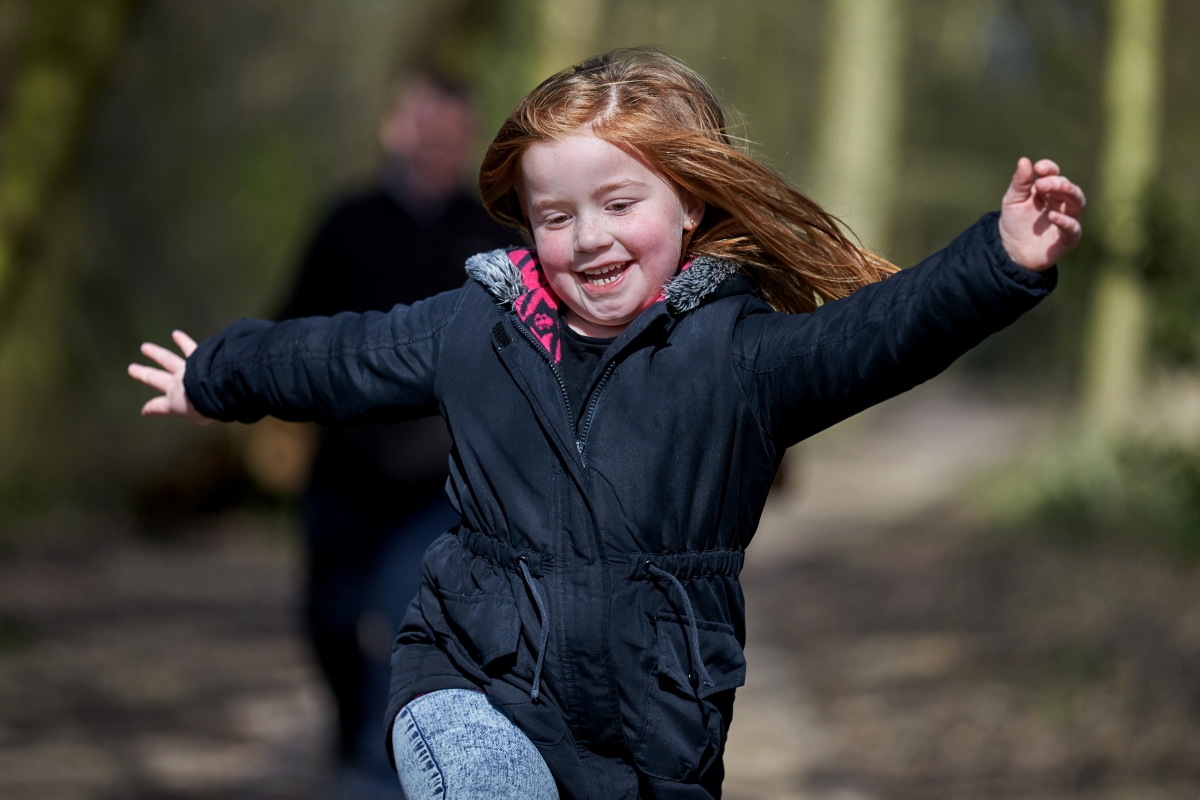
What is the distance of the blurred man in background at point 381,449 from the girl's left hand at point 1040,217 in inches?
121

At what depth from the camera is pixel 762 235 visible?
229cm

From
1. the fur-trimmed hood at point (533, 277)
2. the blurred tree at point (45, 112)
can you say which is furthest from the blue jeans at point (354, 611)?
the fur-trimmed hood at point (533, 277)

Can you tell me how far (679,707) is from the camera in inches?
84.3

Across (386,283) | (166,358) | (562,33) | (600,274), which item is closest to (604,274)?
(600,274)

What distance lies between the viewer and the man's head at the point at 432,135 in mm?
5066

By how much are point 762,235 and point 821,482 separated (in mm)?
13858

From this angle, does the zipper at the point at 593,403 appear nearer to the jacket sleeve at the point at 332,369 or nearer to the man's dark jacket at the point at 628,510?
the man's dark jacket at the point at 628,510

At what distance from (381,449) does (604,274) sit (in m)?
2.86

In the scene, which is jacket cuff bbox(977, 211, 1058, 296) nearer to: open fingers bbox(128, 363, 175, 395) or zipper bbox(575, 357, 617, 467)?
zipper bbox(575, 357, 617, 467)

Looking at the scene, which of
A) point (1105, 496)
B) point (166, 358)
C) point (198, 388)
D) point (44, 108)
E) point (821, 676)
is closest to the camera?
point (198, 388)

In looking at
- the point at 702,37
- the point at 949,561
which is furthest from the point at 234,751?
the point at 702,37

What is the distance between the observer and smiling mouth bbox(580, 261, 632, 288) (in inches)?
88.2

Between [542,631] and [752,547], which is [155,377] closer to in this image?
[542,631]

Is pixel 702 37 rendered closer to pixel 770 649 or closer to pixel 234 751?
pixel 770 649
